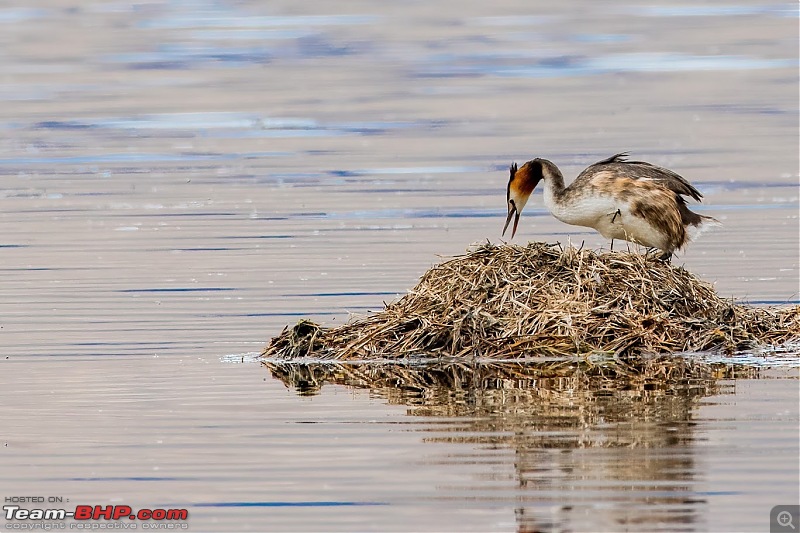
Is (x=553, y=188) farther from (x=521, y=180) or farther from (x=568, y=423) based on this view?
(x=568, y=423)

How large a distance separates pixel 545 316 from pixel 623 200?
144 centimetres

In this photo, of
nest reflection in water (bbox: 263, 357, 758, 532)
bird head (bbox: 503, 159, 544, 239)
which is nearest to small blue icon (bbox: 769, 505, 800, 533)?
nest reflection in water (bbox: 263, 357, 758, 532)

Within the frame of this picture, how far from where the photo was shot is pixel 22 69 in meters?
39.5

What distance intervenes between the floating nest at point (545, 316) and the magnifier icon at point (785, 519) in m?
4.19

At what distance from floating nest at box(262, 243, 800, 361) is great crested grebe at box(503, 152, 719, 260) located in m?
0.53

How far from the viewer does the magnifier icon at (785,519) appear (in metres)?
9.13

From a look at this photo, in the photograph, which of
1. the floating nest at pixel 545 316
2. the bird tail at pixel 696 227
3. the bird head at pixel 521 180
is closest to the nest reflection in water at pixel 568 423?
the floating nest at pixel 545 316

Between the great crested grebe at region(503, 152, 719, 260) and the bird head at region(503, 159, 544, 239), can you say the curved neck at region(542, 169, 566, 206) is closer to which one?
the great crested grebe at region(503, 152, 719, 260)

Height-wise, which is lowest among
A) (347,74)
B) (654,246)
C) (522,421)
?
(522,421)

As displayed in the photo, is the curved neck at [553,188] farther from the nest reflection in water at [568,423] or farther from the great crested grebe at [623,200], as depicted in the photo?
the nest reflection in water at [568,423]

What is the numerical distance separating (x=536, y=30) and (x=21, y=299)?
99.1ft

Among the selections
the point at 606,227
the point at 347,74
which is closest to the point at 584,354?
the point at 606,227

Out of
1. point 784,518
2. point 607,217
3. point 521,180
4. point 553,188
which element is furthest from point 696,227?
point 784,518

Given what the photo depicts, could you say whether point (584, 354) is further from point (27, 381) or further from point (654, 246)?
point (27, 381)
